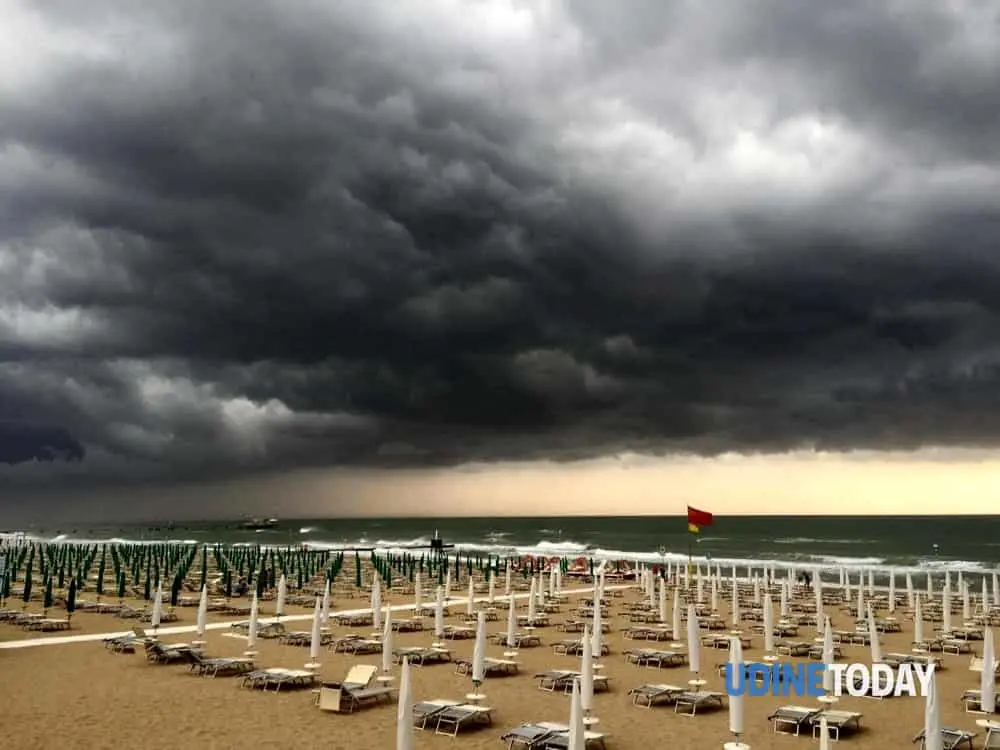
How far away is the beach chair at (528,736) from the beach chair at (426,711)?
145 cm

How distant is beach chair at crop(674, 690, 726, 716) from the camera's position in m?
15.7

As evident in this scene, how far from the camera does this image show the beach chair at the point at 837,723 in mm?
13609

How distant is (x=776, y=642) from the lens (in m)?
23.1

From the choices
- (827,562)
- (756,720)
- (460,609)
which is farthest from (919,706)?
(827,562)

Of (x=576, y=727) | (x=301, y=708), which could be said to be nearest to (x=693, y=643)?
(x=576, y=727)

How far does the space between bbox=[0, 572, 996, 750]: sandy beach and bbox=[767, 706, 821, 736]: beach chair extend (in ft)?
0.77

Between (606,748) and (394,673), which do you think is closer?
(606,748)

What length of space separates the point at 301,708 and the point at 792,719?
936cm

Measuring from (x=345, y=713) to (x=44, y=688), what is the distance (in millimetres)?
7318

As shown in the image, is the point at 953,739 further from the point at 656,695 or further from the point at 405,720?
the point at 405,720

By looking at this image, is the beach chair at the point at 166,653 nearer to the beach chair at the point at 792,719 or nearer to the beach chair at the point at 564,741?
the beach chair at the point at 564,741

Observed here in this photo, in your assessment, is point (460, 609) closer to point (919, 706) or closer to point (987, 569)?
point (919, 706)

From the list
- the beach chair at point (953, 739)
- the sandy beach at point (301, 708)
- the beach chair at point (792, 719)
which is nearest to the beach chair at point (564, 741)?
the sandy beach at point (301, 708)

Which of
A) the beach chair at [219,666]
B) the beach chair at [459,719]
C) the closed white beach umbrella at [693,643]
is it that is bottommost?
the beach chair at [219,666]
